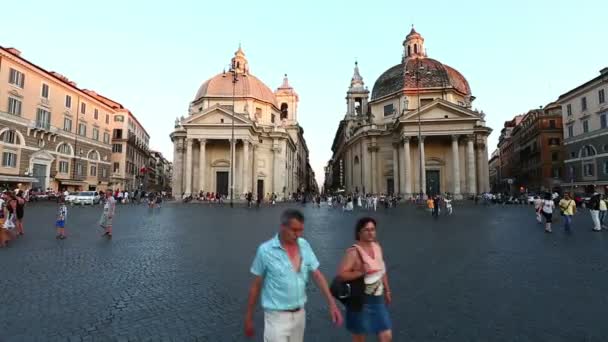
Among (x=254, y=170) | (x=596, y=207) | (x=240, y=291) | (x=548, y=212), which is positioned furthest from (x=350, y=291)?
(x=254, y=170)

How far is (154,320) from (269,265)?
264 cm

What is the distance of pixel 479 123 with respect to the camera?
142 feet

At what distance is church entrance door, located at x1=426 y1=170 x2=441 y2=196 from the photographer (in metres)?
42.2

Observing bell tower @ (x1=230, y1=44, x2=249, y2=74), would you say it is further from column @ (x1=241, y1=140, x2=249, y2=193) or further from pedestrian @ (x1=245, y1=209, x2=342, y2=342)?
pedestrian @ (x1=245, y1=209, x2=342, y2=342)

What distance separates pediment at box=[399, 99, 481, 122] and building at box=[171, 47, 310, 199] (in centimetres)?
1886

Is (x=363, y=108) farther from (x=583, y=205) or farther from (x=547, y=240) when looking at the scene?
(x=547, y=240)

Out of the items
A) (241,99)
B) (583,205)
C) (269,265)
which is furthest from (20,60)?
(583,205)

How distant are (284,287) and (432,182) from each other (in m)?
43.2

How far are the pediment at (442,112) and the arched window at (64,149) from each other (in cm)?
3961

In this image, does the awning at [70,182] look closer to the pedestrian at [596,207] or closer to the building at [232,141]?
the building at [232,141]

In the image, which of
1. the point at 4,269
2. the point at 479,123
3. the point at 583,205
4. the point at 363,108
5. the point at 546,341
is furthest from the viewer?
the point at 363,108

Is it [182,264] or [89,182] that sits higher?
[89,182]

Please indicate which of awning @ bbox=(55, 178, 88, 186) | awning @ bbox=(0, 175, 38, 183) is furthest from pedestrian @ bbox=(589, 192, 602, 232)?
awning @ bbox=(55, 178, 88, 186)

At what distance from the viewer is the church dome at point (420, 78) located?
45875mm
